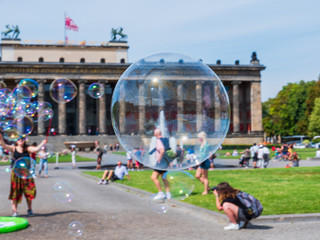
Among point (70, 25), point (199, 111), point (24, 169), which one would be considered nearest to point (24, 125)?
point (24, 169)

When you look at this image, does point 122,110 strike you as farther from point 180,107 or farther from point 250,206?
point 250,206

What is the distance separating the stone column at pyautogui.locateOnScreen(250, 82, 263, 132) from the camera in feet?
266

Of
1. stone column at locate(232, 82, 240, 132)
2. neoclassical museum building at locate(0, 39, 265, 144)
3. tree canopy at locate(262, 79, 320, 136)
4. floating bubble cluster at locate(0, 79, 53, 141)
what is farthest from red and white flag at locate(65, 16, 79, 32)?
floating bubble cluster at locate(0, 79, 53, 141)

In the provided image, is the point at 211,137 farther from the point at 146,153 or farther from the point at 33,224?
the point at 33,224

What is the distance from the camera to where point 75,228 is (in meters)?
8.70

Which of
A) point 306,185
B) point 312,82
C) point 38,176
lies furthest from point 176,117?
point 312,82

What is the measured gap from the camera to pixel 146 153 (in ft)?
28.1

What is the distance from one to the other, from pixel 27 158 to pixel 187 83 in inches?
172

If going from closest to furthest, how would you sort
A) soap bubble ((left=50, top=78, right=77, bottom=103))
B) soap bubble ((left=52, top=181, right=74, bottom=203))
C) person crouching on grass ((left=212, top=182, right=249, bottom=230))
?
person crouching on grass ((left=212, top=182, right=249, bottom=230)) → soap bubble ((left=52, top=181, right=74, bottom=203)) → soap bubble ((left=50, top=78, right=77, bottom=103))

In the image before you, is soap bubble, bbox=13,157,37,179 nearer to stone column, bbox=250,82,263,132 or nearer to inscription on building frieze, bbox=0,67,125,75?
inscription on building frieze, bbox=0,67,125,75

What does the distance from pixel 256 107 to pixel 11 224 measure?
76361mm

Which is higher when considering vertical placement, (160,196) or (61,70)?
(61,70)

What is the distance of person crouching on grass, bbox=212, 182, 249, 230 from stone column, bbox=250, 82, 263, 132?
244ft

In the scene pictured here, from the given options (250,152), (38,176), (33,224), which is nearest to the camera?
(33,224)
